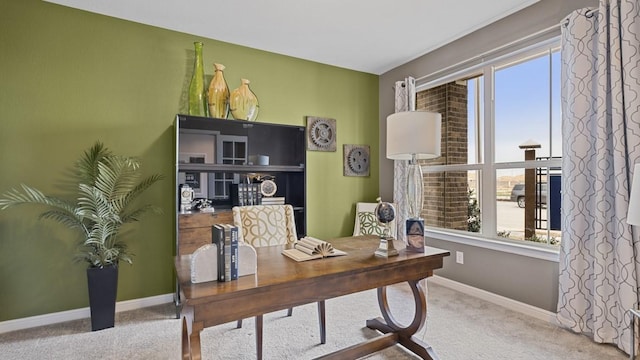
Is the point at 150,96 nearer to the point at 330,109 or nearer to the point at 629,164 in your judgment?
the point at 330,109

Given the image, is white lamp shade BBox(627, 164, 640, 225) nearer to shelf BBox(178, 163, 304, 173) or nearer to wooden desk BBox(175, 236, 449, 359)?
wooden desk BBox(175, 236, 449, 359)

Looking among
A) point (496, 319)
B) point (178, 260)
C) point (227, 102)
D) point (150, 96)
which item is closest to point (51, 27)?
point (150, 96)

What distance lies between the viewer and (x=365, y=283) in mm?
1677

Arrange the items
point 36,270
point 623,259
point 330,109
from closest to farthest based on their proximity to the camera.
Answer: point 623,259
point 36,270
point 330,109

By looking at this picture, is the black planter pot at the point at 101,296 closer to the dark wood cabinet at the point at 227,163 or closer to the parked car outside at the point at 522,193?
the dark wood cabinet at the point at 227,163

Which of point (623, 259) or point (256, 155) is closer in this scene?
point (623, 259)

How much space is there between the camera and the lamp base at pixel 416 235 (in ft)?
6.48

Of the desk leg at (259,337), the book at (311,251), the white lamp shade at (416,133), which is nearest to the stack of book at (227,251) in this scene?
the book at (311,251)

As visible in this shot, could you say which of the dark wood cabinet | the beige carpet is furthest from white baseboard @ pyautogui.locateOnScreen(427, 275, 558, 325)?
the dark wood cabinet

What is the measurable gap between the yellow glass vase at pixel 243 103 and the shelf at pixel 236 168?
0.49 metres

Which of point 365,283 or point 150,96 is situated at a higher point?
point 150,96

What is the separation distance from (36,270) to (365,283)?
2.72 meters

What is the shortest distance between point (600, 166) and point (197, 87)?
3319 mm

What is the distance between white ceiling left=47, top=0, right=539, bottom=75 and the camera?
2680mm
